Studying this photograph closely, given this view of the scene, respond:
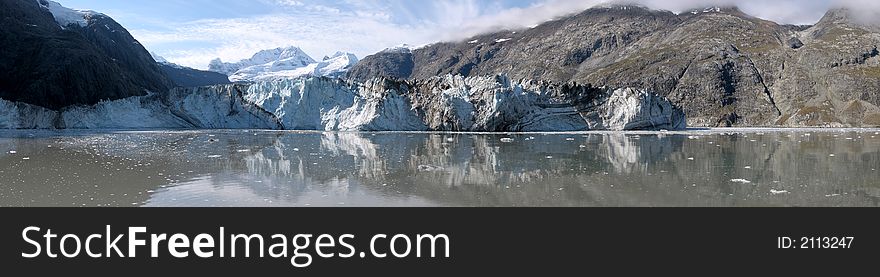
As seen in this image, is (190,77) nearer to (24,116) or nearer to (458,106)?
(24,116)

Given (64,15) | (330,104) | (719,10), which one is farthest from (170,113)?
(719,10)

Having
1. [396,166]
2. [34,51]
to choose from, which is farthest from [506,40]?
[396,166]

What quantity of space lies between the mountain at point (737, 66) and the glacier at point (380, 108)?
5445 centimetres

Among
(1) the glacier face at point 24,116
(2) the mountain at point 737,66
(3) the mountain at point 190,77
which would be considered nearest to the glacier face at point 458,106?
(1) the glacier face at point 24,116

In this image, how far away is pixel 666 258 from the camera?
6938 millimetres

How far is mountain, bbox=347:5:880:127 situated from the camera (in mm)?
91750

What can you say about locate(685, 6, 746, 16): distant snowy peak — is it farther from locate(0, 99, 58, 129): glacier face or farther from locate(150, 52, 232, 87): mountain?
locate(0, 99, 58, 129): glacier face

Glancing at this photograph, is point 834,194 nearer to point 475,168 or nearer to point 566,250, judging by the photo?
point 566,250

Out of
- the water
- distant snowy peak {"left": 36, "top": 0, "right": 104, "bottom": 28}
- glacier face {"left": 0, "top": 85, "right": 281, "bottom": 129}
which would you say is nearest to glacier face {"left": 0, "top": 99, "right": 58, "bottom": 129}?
glacier face {"left": 0, "top": 85, "right": 281, "bottom": 129}

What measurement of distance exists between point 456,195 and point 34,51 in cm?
7153

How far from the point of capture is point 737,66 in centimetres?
10862

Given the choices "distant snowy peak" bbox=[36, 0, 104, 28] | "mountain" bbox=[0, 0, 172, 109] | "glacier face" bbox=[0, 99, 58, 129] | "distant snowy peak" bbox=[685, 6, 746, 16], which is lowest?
"glacier face" bbox=[0, 99, 58, 129]

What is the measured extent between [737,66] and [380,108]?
87824 mm

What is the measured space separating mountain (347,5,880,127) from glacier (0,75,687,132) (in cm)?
5445
